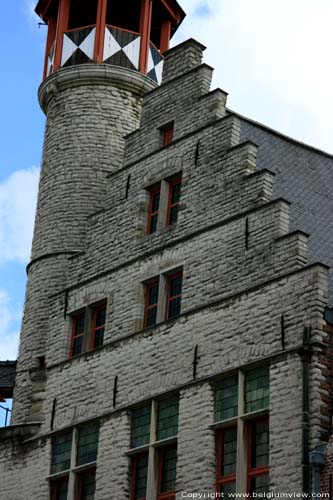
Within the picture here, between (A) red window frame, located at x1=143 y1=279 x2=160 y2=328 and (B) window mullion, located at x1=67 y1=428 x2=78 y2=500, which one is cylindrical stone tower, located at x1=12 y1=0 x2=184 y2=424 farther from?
(A) red window frame, located at x1=143 y1=279 x2=160 y2=328

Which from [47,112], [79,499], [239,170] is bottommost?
[79,499]

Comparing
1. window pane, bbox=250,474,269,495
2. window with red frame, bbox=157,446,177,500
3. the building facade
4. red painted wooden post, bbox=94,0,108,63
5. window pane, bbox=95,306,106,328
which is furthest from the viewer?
red painted wooden post, bbox=94,0,108,63

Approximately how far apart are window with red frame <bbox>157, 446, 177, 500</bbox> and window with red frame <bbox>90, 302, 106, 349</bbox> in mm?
3045

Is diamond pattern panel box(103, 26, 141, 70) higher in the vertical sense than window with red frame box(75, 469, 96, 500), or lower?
higher

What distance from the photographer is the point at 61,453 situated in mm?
22406

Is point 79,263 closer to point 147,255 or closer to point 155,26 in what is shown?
point 147,255

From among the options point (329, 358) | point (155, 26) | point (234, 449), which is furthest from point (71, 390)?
point (155, 26)

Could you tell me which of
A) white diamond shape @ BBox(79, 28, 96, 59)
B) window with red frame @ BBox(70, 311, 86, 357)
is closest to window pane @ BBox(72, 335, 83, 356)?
window with red frame @ BBox(70, 311, 86, 357)

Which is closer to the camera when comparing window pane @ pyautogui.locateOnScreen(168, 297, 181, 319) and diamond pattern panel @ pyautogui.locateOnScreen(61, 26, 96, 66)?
window pane @ pyautogui.locateOnScreen(168, 297, 181, 319)

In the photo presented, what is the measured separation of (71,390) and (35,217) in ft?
18.0

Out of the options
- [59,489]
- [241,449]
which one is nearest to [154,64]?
[59,489]

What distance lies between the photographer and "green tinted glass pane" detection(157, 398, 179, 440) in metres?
20.4

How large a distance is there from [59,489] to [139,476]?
2195 mm

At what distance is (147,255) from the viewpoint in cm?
2247
